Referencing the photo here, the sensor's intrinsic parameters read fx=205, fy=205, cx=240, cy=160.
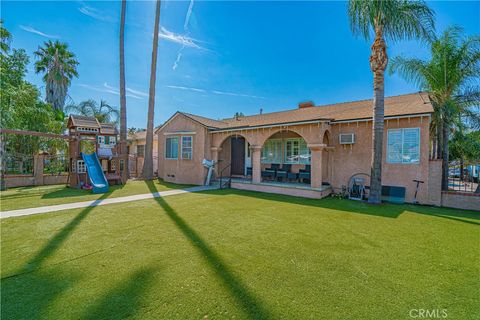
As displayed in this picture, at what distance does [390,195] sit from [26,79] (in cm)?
2813

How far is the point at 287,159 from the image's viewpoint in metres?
13.5

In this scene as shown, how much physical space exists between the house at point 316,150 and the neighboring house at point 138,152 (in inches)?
160

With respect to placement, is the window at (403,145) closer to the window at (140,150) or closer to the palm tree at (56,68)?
the window at (140,150)

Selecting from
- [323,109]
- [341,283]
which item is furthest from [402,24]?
[341,283]

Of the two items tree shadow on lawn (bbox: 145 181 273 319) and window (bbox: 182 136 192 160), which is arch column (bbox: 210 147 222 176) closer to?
window (bbox: 182 136 192 160)

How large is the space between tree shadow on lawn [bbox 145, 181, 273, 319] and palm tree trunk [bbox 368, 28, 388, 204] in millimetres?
7533

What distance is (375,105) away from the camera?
8.46 meters

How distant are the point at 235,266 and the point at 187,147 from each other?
38.2 ft

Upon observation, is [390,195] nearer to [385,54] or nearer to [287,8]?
[385,54]

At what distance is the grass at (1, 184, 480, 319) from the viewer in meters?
2.62

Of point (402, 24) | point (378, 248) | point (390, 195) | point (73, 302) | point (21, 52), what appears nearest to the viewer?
point (73, 302)

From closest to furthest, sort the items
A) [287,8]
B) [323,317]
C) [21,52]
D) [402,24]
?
[323,317] < [402,24] < [287,8] < [21,52]

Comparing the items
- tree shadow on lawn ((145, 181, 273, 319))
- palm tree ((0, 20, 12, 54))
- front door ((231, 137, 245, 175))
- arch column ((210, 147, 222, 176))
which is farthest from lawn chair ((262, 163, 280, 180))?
palm tree ((0, 20, 12, 54))

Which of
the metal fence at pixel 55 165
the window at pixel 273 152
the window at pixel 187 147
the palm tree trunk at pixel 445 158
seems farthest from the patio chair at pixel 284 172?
the metal fence at pixel 55 165
